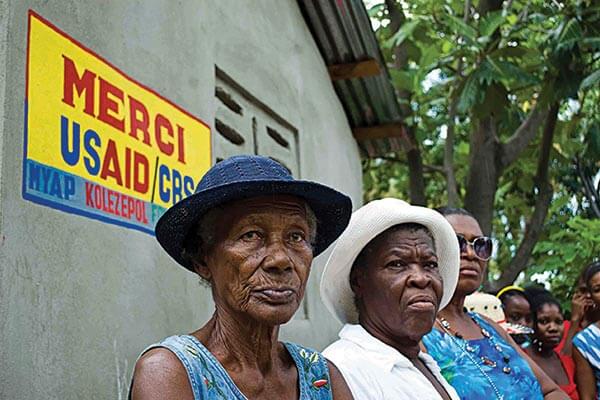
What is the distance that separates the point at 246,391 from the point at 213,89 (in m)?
2.40

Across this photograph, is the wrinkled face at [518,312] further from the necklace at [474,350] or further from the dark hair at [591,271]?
the necklace at [474,350]

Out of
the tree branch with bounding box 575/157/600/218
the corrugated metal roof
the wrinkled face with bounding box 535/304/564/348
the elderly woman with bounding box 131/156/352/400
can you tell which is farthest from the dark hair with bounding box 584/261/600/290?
the tree branch with bounding box 575/157/600/218

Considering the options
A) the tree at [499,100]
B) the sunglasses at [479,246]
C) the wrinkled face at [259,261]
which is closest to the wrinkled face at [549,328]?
the tree at [499,100]

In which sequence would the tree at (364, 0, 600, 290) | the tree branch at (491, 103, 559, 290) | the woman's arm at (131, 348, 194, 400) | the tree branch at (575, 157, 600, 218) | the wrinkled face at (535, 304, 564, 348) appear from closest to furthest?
the woman's arm at (131, 348, 194, 400)
the wrinkled face at (535, 304, 564, 348)
the tree at (364, 0, 600, 290)
the tree branch at (491, 103, 559, 290)
the tree branch at (575, 157, 600, 218)

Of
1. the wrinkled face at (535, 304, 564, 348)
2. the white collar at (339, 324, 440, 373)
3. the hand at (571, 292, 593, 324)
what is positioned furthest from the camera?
the wrinkled face at (535, 304, 564, 348)

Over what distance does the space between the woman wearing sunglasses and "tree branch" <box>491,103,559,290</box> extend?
5945 mm

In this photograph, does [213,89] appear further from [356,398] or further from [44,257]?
[356,398]

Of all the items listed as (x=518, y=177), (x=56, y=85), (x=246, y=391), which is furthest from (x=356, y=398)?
(x=518, y=177)

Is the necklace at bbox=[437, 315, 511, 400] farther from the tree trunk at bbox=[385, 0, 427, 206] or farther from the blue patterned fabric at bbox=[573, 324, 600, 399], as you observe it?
the tree trunk at bbox=[385, 0, 427, 206]

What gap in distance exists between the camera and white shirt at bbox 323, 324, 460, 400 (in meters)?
2.26

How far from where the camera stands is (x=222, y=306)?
6.05ft

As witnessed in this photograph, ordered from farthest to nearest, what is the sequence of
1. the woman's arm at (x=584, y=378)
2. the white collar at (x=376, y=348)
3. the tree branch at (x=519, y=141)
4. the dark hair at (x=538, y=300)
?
the tree branch at (x=519, y=141)
the dark hair at (x=538, y=300)
the woman's arm at (x=584, y=378)
the white collar at (x=376, y=348)

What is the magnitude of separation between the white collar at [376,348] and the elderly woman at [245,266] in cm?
48

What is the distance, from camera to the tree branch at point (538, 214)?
8.98 m
